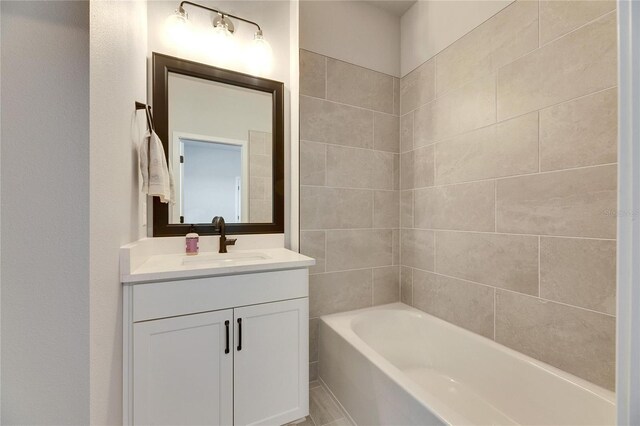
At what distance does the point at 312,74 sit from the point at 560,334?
1.94 meters

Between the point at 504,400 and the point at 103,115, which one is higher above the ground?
the point at 103,115

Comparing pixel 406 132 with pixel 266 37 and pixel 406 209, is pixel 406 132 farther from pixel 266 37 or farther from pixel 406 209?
pixel 266 37

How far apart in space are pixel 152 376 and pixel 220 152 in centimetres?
118

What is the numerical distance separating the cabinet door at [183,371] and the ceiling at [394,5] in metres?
2.30

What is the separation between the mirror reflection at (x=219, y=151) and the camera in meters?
1.52

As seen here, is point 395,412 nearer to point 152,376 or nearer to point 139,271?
point 152,376

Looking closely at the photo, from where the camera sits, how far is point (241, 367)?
1.19 meters

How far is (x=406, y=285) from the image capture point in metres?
2.01

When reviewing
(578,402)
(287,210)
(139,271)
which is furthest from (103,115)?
(578,402)

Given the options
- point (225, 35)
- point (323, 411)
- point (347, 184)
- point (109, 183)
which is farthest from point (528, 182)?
point (225, 35)

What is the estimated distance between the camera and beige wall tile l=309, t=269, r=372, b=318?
1762 millimetres

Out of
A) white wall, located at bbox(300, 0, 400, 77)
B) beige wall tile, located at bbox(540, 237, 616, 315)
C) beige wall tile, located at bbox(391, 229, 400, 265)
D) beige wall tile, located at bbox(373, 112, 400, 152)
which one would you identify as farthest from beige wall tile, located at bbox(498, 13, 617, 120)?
beige wall tile, located at bbox(391, 229, 400, 265)

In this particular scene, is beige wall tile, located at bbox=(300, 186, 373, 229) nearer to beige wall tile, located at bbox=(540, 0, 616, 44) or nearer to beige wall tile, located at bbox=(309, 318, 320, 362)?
beige wall tile, located at bbox=(309, 318, 320, 362)

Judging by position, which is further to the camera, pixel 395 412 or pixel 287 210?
pixel 287 210
